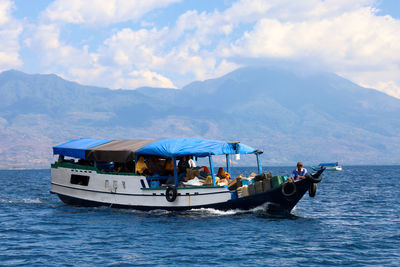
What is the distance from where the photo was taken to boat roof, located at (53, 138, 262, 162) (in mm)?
25156

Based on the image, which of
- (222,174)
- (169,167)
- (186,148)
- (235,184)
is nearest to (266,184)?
(235,184)

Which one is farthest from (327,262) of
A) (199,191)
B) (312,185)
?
(199,191)

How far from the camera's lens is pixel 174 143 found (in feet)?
85.1

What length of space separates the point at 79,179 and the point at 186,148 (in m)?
8.31

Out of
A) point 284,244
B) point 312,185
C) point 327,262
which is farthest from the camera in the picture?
point 312,185

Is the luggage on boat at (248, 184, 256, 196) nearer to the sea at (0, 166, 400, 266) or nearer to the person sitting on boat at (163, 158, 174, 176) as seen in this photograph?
the sea at (0, 166, 400, 266)

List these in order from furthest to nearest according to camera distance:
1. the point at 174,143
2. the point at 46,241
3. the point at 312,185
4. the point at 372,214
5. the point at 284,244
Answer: the point at 372,214
the point at 174,143
the point at 312,185
the point at 46,241
the point at 284,244

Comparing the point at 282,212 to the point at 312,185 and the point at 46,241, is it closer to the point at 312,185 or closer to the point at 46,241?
the point at 312,185

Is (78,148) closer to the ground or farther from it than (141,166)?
farther from it

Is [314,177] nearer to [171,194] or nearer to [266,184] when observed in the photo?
[266,184]

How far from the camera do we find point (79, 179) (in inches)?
1181

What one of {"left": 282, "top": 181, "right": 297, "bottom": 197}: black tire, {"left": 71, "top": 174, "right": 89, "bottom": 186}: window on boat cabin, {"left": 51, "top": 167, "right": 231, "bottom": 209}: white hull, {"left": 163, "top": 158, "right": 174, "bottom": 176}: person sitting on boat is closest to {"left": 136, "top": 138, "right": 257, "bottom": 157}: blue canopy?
{"left": 163, "top": 158, "right": 174, "bottom": 176}: person sitting on boat

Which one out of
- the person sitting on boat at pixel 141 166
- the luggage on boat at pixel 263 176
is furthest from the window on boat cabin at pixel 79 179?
the luggage on boat at pixel 263 176

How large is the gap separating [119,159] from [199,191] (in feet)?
16.7
